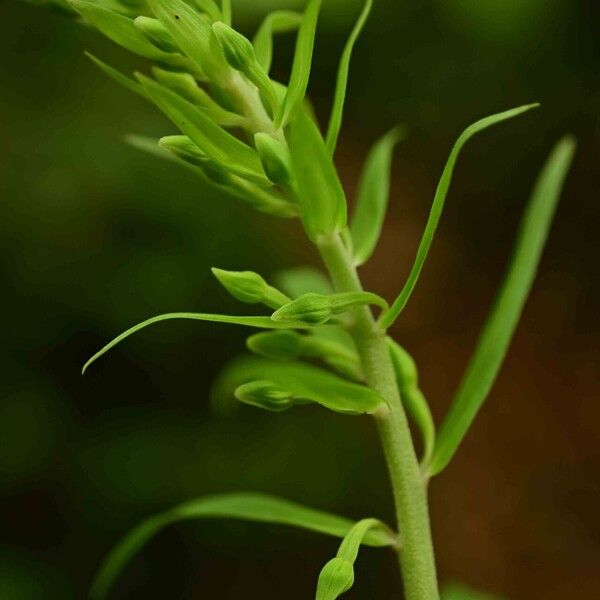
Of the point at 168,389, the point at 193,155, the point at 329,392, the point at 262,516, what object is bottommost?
the point at 168,389

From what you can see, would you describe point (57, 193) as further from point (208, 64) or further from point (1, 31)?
point (208, 64)

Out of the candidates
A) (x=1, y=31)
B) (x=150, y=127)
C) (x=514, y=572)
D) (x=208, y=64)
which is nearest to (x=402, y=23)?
(x=150, y=127)

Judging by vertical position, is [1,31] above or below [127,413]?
above

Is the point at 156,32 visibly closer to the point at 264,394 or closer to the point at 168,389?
the point at 264,394

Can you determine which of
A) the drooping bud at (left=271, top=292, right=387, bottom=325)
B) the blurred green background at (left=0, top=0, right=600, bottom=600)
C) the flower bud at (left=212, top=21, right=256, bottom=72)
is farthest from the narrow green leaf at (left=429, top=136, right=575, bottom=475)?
the blurred green background at (left=0, top=0, right=600, bottom=600)

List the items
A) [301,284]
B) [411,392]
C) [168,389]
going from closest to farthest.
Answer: [411,392] → [301,284] → [168,389]

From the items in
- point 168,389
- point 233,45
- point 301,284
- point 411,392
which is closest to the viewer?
point 233,45

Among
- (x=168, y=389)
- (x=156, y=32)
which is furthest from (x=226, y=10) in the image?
(x=168, y=389)
